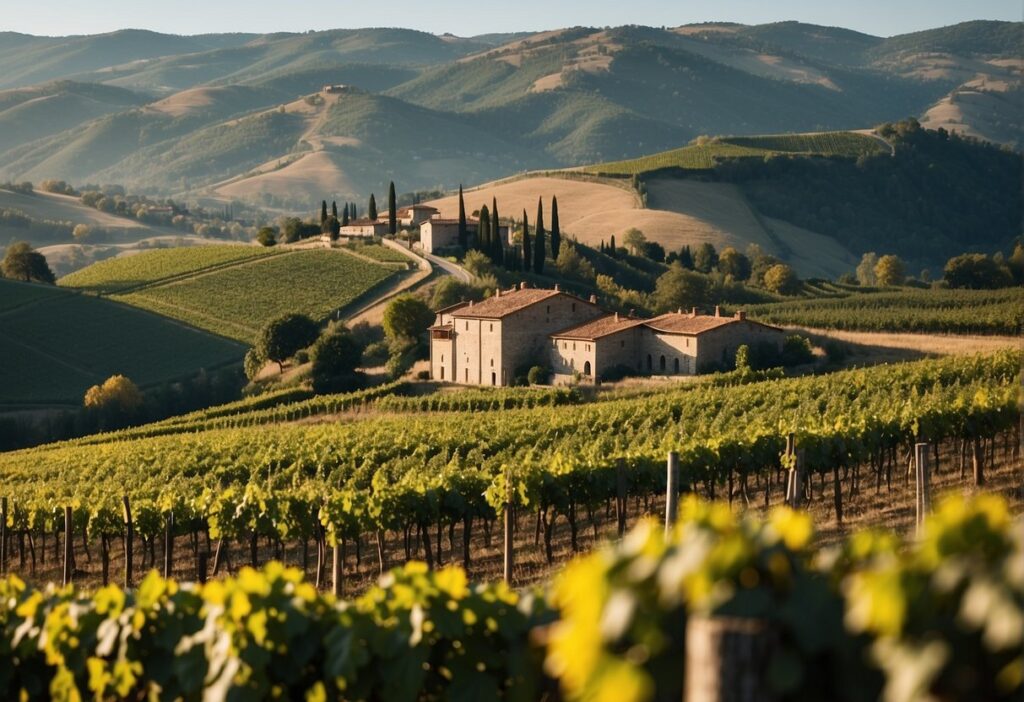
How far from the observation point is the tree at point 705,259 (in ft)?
378

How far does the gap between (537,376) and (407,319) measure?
14.1 meters

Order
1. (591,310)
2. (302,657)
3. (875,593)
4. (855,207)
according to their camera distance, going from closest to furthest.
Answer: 1. (875,593)
2. (302,657)
3. (591,310)
4. (855,207)

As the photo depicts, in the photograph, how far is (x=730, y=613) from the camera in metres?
5.19

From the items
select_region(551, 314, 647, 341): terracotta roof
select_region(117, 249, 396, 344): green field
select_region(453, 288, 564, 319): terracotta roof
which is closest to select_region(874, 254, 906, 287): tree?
select_region(117, 249, 396, 344): green field

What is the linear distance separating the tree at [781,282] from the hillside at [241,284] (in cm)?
2731

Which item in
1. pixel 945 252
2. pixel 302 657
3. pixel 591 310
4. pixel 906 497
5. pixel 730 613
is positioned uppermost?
pixel 730 613

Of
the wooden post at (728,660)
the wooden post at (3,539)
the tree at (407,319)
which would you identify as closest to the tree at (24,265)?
the tree at (407,319)

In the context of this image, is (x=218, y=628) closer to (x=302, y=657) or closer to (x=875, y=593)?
(x=302, y=657)

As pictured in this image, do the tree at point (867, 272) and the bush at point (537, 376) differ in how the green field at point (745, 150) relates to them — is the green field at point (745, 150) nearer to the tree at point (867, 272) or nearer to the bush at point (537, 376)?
the tree at point (867, 272)

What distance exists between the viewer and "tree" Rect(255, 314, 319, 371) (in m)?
75.0

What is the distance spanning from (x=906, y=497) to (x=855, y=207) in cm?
16185

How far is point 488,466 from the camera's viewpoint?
30688 millimetres

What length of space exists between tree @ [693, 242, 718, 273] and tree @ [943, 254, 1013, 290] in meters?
21.1

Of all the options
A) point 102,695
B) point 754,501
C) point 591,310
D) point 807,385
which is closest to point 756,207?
point 591,310
